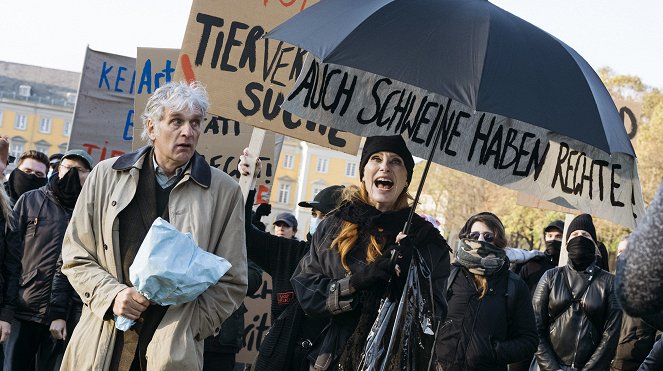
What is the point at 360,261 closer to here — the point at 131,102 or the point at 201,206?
the point at 201,206

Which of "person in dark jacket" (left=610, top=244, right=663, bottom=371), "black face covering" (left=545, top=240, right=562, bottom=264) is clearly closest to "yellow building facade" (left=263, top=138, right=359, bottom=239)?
"black face covering" (left=545, top=240, right=562, bottom=264)

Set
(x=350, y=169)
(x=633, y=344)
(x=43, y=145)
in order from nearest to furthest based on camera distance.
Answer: (x=633, y=344)
(x=350, y=169)
(x=43, y=145)

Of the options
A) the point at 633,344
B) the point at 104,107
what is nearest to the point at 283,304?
the point at 633,344

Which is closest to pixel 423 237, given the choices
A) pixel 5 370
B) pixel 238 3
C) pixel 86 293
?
pixel 86 293

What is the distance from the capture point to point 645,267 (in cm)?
172

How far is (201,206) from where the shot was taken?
4469mm

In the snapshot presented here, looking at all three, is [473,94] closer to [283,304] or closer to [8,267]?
[283,304]

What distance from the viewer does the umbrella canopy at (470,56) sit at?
175 inches

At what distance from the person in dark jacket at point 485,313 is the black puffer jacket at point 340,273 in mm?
2233

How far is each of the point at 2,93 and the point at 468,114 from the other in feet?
375

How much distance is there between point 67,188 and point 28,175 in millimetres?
1999

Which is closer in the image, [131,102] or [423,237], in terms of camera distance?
[423,237]

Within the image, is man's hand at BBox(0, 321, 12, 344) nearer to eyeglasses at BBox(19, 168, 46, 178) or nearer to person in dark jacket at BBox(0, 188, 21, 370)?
person in dark jacket at BBox(0, 188, 21, 370)

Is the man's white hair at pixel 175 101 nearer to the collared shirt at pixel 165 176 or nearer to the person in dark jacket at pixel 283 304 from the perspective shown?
the collared shirt at pixel 165 176
